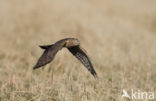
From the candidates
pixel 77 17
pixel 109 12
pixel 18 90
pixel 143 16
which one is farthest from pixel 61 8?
pixel 18 90

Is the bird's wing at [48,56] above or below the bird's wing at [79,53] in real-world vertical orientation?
below

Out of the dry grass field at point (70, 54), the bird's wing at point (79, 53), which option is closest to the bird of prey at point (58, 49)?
the bird's wing at point (79, 53)

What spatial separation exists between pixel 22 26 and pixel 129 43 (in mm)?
2159

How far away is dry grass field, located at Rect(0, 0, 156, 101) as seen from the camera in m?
4.17

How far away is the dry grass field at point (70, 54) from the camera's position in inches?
164

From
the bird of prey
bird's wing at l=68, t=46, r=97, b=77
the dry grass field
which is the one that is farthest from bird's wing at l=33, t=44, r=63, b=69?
the dry grass field

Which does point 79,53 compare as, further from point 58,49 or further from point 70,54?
point 70,54

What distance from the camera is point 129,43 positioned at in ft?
24.2

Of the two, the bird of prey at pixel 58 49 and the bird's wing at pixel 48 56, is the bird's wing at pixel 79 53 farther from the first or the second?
the bird's wing at pixel 48 56

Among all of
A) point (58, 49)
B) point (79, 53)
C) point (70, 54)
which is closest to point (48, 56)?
point (58, 49)

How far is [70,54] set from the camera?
6145mm

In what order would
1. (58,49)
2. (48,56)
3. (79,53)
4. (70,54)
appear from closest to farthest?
(48,56) → (58,49) → (79,53) → (70,54)

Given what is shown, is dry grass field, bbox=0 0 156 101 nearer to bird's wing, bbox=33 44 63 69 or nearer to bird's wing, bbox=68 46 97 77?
bird's wing, bbox=68 46 97 77

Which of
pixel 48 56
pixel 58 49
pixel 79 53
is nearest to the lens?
pixel 48 56
